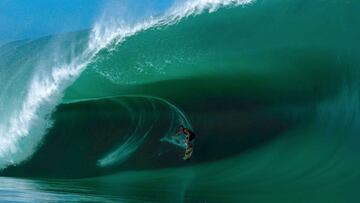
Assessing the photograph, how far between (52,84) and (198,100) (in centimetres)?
237

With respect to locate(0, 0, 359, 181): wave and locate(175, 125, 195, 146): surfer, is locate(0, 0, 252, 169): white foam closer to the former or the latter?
locate(0, 0, 359, 181): wave

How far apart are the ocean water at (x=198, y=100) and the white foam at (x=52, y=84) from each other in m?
0.02

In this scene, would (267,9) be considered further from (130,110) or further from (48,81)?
(48,81)

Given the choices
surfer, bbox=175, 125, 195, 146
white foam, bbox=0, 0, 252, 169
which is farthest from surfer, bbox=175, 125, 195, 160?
white foam, bbox=0, 0, 252, 169

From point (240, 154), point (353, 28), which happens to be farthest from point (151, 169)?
point (353, 28)

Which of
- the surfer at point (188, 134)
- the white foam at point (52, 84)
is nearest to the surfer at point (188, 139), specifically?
the surfer at point (188, 134)

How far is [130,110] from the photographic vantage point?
10.3 m

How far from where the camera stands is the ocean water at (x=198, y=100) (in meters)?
8.95

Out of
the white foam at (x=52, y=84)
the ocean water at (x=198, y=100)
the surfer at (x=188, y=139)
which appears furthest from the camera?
the white foam at (x=52, y=84)

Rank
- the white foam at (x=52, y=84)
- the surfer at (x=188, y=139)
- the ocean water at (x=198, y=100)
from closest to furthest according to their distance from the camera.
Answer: the ocean water at (x=198, y=100) < the surfer at (x=188, y=139) < the white foam at (x=52, y=84)

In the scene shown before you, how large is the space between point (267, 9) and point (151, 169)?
3.02 meters

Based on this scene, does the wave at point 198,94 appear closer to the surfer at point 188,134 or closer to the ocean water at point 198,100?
the ocean water at point 198,100

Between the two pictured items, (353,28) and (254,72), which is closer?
(353,28)

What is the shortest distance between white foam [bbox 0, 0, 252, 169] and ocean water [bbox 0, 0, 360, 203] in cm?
2
